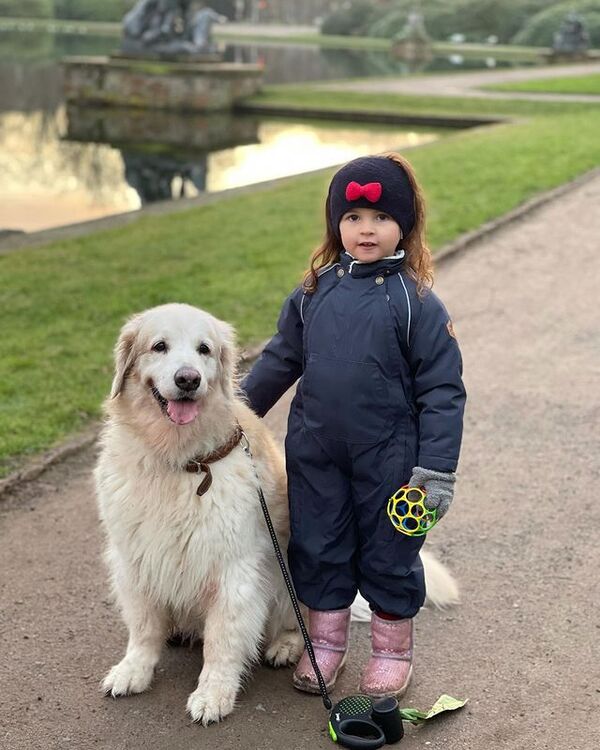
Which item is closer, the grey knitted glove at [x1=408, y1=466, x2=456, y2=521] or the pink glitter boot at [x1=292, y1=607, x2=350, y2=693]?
the grey knitted glove at [x1=408, y1=466, x2=456, y2=521]

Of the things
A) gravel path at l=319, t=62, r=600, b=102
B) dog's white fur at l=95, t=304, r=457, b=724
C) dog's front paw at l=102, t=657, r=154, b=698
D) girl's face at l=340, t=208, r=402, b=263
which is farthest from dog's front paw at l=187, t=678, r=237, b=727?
gravel path at l=319, t=62, r=600, b=102

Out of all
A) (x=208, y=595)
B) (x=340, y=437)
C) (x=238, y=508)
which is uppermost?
(x=340, y=437)

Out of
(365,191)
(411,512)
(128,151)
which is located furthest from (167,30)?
(411,512)

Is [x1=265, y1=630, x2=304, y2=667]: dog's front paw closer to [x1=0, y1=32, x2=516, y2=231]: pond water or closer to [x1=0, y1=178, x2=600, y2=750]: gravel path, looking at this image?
[x1=0, y1=178, x2=600, y2=750]: gravel path

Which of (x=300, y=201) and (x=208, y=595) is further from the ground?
(x=208, y=595)

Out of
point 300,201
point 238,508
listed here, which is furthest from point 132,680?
point 300,201

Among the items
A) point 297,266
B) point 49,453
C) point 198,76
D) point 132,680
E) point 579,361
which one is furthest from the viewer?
point 198,76

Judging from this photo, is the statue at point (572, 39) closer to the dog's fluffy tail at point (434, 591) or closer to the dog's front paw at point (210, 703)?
the dog's fluffy tail at point (434, 591)

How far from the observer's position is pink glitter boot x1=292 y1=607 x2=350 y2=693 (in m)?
3.97

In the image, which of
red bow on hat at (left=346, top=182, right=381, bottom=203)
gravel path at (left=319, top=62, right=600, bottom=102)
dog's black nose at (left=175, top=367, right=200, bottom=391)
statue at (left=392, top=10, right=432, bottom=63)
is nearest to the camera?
dog's black nose at (left=175, top=367, right=200, bottom=391)

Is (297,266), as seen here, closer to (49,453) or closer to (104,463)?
(49,453)

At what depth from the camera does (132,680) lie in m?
3.92

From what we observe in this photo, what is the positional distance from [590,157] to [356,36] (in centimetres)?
6264

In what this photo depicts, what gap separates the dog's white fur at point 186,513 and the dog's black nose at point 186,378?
0.09 m
